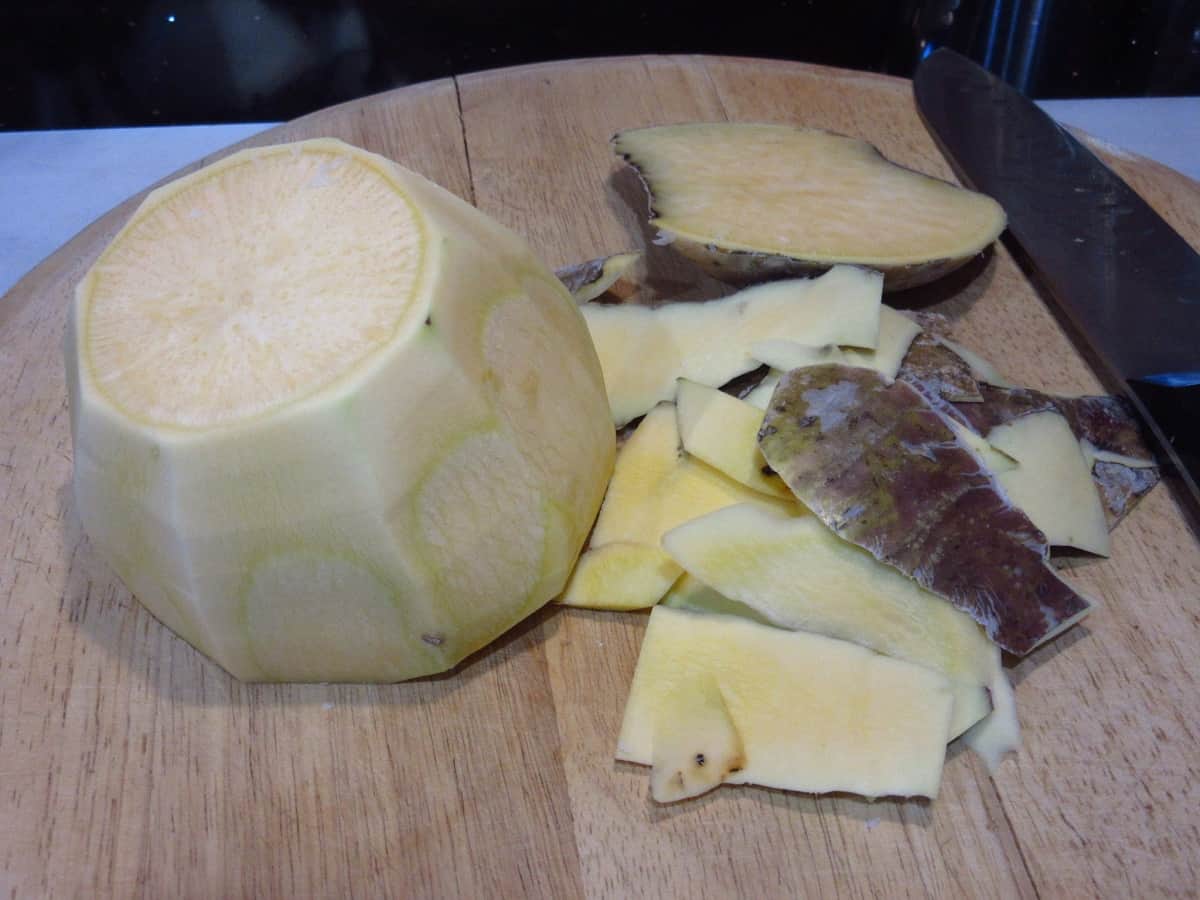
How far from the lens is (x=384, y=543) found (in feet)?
3.16

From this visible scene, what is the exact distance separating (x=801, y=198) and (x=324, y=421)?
0.82m

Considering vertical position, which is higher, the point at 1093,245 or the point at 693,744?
the point at 1093,245

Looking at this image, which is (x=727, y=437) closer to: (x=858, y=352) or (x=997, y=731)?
(x=858, y=352)

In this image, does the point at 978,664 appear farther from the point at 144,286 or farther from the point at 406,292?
the point at 144,286

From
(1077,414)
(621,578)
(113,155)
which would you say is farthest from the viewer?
(113,155)

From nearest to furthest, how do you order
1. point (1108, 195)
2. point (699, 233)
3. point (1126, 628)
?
point (1126, 628) → point (699, 233) → point (1108, 195)

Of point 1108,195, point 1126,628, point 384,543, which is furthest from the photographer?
point 1108,195

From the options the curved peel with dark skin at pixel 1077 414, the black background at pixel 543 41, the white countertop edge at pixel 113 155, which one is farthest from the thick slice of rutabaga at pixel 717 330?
the black background at pixel 543 41

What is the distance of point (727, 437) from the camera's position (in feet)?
3.82

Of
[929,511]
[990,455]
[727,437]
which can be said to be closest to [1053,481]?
[990,455]

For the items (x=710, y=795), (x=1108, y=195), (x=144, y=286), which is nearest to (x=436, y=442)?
(x=144, y=286)

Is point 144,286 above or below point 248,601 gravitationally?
above

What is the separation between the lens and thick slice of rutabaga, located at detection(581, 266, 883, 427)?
4.22 feet

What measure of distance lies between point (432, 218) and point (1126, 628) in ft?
2.79
